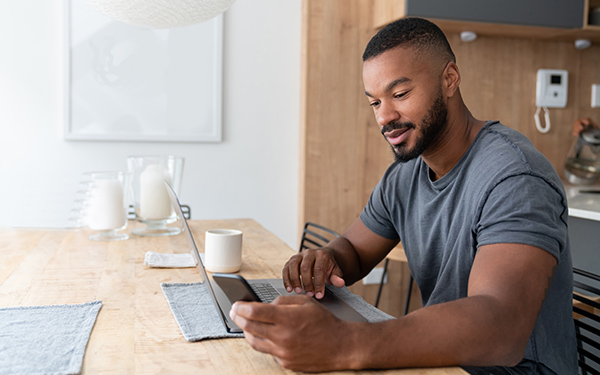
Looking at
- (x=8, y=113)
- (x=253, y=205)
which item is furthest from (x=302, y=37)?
(x=8, y=113)

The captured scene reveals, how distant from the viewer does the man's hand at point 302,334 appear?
711 millimetres

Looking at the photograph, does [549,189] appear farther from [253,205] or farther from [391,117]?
[253,205]

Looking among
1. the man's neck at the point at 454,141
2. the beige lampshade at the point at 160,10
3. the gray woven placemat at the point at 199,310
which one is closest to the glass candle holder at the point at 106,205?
the beige lampshade at the point at 160,10

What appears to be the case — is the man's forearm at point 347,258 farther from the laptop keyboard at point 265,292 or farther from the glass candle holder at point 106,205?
the glass candle holder at point 106,205

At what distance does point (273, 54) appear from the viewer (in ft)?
8.98

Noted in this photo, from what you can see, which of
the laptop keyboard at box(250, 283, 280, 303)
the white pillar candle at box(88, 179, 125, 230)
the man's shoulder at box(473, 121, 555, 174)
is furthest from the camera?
the white pillar candle at box(88, 179, 125, 230)

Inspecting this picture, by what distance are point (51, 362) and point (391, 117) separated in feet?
2.60

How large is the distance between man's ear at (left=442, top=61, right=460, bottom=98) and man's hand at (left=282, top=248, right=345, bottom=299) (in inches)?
18.0

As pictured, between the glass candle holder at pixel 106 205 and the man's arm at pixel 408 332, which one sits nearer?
the man's arm at pixel 408 332

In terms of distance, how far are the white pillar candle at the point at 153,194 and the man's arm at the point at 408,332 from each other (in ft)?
3.64

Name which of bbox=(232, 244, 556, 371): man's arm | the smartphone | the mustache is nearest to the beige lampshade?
the mustache

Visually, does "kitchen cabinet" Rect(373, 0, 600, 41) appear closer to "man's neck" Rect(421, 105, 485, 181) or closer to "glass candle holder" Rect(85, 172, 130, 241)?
"man's neck" Rect(421, 105, 485, 181)

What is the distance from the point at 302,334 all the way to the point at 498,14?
7.47ft

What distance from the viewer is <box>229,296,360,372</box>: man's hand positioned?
71 centimetres
